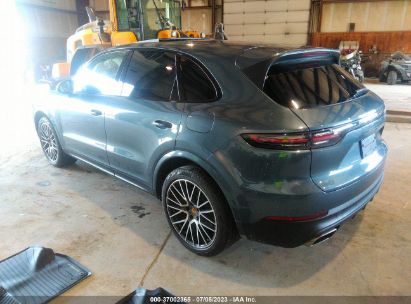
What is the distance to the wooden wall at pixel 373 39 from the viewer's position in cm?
Answer: 1410

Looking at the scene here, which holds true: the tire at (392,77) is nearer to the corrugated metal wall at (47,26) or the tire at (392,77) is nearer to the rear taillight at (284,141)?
the rear taillight at (284,141)

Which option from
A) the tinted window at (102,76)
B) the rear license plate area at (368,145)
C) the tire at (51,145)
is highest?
the tinted window at (102,76)

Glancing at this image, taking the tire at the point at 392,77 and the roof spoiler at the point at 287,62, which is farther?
the tire at the point at 392,77

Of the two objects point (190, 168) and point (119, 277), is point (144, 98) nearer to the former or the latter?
point (190, 168)

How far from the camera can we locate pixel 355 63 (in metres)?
10.7

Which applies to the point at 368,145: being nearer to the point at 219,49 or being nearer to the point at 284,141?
the point at 284,141

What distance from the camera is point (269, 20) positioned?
1499cm

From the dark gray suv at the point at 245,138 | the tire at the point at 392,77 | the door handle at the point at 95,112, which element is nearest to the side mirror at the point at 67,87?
Answer: the door handle at the point at 95,112

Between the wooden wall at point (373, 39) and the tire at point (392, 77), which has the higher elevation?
the wooden wall at point (373, 39)

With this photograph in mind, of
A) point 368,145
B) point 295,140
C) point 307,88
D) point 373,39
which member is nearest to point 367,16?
point 373,39

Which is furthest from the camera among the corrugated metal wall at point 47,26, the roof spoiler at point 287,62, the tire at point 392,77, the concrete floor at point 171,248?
the corrugated metal wall at point 47,26

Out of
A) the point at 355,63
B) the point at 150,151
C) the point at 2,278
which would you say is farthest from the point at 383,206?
the point at 355,63

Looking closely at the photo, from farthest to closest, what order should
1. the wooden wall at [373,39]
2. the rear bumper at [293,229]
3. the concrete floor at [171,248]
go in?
the wooden wall at [373,39] → the concrete floor at [171,248] → the rear bumper at [293,229]

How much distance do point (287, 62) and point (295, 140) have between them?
0.63 meters
